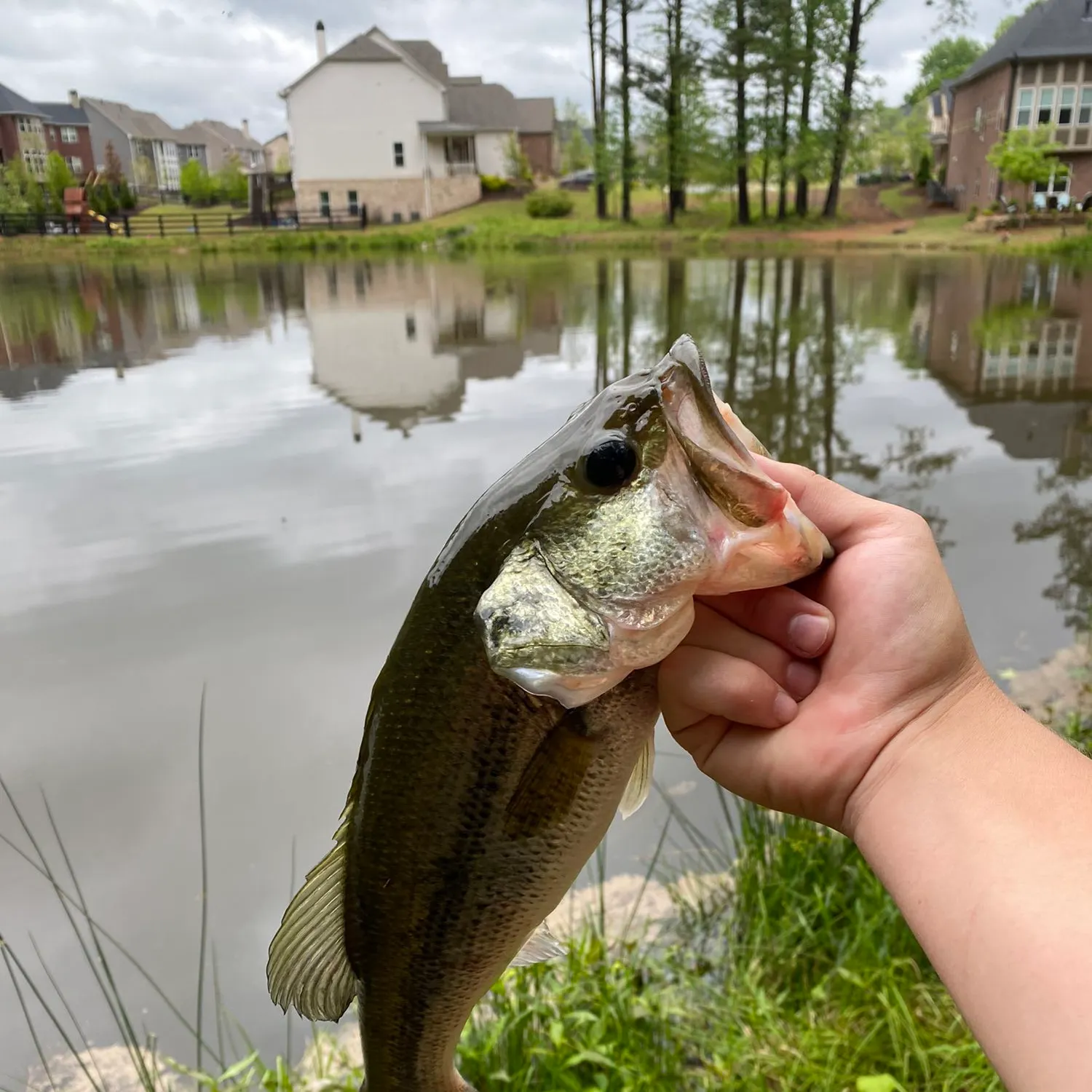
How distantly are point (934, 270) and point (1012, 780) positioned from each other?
2684cm

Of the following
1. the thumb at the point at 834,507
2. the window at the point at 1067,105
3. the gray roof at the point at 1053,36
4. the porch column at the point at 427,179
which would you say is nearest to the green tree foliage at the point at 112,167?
the porch column at the point at 427,179

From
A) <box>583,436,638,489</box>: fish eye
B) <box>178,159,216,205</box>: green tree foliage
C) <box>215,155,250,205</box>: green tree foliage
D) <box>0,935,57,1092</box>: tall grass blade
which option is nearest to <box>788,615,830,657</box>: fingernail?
<box>583,436,638,489</box>: fish eye

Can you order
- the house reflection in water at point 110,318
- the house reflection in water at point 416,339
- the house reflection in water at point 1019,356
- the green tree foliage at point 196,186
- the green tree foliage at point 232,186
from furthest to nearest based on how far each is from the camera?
the green tree foliage at point 232,186 → the green tree foliage at point 196,186 → the house reflection in water at point 110,318 → the house reflection in water at point 416,339 → the house reflection in water at point 1019,356

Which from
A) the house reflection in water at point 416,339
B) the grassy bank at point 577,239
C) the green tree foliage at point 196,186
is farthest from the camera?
the green tree foliage at point 196,186

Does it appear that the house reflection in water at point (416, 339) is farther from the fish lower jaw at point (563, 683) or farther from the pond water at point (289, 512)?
the fish lower jaw at point (563, 683)

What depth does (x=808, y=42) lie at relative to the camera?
36.8 meters

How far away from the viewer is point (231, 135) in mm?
93750

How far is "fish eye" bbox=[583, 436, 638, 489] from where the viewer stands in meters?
1.55

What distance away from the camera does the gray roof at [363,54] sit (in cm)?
4516

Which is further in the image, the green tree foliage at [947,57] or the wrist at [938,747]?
the green tree foliage at [947,57]

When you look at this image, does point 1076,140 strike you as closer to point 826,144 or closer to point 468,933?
point 826,144

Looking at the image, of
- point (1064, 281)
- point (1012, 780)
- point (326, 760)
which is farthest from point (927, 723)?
point (1064, 281)

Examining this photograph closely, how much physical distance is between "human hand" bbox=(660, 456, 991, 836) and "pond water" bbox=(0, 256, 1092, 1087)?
204 cm

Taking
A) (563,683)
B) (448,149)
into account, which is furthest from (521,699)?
(448,149)
